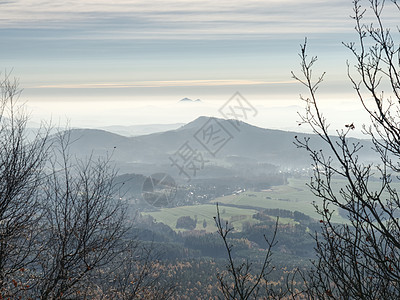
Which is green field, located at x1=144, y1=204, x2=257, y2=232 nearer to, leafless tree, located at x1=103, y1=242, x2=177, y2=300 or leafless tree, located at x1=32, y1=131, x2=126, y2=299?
leafless tree, located at x1=103, y1=242, x2=177, y2=300

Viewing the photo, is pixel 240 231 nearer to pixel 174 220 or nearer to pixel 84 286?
pixel 174 220

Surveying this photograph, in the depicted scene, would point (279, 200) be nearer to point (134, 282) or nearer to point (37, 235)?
point (134, 282)

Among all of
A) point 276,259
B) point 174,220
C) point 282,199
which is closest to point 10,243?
point 276,259

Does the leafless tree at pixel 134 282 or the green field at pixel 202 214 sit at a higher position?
the leafless tree at pixel 134 282

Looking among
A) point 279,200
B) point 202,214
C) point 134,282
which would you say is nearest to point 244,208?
point 202,214

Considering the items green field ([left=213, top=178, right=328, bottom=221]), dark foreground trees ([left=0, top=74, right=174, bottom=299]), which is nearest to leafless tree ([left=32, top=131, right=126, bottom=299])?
dark foreground trees ([left=0, top=74, right=174, bottom=299])

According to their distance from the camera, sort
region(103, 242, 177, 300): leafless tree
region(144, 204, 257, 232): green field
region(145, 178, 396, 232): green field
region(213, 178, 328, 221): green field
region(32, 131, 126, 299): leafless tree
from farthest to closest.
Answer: region(213, 178, 328, 221): green field, region(145, 178, 396, 232): green field, region(144, 204, 257, 232): green field, region(103, 242, 177, 300): leafless tree, region(32, 131, 126, 299): leafless tree

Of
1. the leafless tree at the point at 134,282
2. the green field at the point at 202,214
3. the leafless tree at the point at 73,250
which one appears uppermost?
the leafless tree at the point at 73,250

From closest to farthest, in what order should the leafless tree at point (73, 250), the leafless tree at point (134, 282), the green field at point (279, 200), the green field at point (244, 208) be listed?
1. the leafless tree at point (73, 250)
2. the leafless tree at point (134, 282)
3. the green field at point (244, 208)
4. the green field at point (279, 200)

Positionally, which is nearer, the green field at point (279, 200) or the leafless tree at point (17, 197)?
the leafless tree at point (17, 197)

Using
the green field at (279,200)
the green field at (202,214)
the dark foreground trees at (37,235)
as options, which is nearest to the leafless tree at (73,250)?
the dark foreground trees at (37,235)

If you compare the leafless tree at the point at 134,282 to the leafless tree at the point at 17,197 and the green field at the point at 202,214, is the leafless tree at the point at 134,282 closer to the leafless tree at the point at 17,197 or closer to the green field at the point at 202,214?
the leafless tree at the point at 17,197

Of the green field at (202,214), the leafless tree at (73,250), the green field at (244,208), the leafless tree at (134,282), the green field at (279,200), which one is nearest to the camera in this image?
the leafless tree at (73,250)

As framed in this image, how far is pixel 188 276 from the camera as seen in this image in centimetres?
7538
